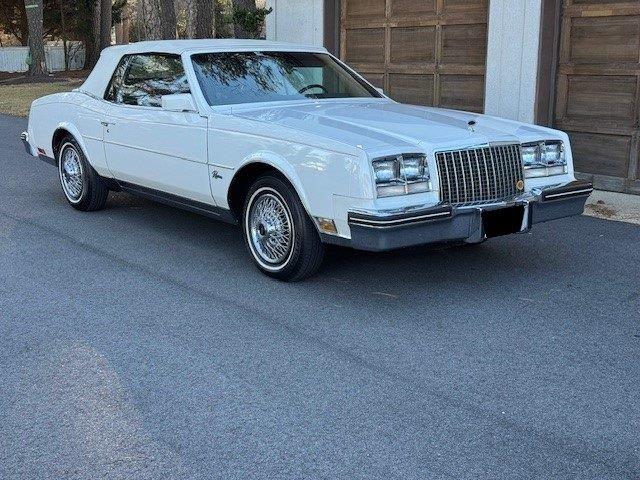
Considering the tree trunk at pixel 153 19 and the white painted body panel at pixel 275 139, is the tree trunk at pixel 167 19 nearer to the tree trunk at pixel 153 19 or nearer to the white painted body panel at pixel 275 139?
the tree trunk at pixel 153 19

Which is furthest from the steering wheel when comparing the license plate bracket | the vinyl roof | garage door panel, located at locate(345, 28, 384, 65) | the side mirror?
garage door panel, located at locate(345, 28, 384, 65)

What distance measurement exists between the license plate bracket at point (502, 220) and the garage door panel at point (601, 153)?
4.17m

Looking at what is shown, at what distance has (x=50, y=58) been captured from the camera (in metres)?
35.8

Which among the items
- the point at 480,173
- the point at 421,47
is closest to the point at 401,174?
the point at 480,173

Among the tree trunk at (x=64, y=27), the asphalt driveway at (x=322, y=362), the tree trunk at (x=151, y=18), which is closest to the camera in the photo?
the asphalt driveway at (x=322, y=362)

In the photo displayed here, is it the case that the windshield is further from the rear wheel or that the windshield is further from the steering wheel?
the rear wheel

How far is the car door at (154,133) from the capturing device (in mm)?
6375

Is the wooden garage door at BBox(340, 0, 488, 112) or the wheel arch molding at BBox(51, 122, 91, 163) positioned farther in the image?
the wooden garage door at BBox(340, 0, 488, 112)

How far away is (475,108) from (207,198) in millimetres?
5210

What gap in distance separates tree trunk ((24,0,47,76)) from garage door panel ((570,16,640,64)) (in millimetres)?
23121

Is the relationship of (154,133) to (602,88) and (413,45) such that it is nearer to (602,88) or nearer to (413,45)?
(602,88)

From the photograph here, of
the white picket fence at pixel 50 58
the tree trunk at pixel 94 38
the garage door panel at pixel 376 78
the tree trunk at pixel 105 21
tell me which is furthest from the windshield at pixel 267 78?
the white picket fence at pixel 50 58

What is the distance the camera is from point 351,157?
16.6 ft

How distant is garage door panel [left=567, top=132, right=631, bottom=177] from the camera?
9.15m
